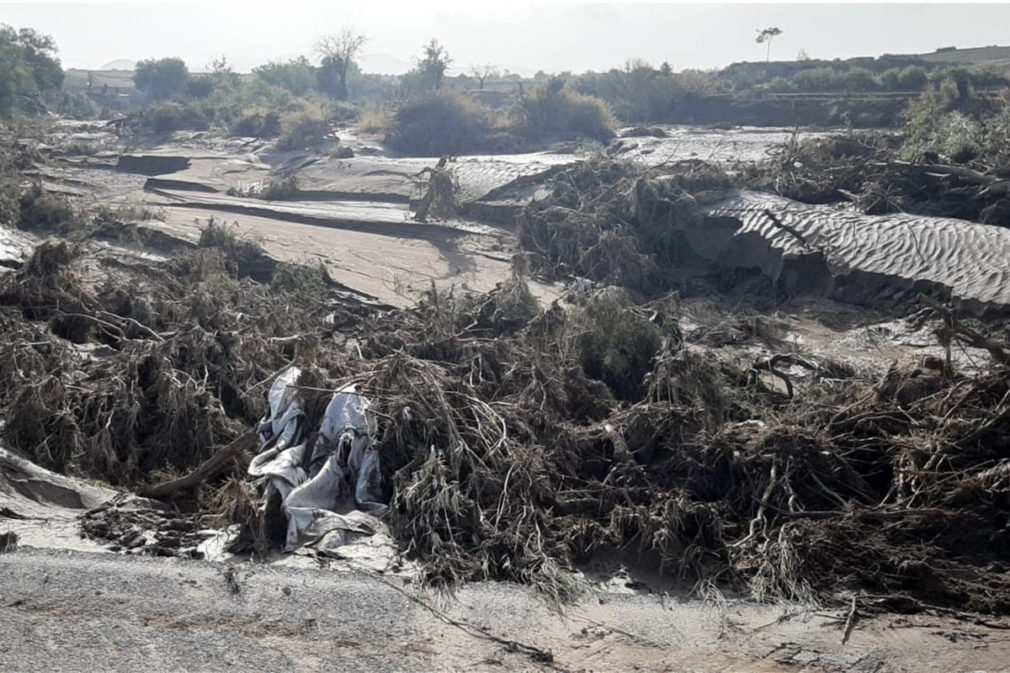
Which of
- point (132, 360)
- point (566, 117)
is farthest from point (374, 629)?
point (566, 117)

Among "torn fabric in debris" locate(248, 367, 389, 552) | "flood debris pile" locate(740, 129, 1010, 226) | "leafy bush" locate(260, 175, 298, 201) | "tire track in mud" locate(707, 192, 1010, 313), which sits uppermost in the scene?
"flood debris pile" locate(740, 129, 1010, 226)

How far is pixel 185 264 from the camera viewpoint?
43.1 ft

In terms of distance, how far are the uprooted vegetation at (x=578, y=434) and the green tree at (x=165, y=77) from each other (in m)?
55.9

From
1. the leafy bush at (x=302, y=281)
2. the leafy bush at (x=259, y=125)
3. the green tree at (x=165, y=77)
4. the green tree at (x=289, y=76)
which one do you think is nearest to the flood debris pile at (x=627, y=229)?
the leafy bush at (x=302, y=281)

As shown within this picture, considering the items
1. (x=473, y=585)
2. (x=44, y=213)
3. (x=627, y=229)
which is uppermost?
(x=44, y=213)

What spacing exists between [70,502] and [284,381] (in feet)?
6.09

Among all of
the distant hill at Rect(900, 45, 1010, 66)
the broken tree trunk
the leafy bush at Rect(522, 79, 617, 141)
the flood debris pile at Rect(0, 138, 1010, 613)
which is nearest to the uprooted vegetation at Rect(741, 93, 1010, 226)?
the flood debris pile at Rect(0, 138, 1010, 613)

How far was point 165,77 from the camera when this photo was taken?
62.5 metres

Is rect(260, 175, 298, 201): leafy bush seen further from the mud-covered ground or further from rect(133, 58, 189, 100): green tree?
rect(133, 58, 189, 100): green tree

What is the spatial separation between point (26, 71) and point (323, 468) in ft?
126

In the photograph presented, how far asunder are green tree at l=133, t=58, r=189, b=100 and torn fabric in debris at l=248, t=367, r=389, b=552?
59.0 metres

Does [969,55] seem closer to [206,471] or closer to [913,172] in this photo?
[913,172]

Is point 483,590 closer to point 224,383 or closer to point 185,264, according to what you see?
point 224,383

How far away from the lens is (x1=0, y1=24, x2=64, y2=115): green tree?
3609 cm
